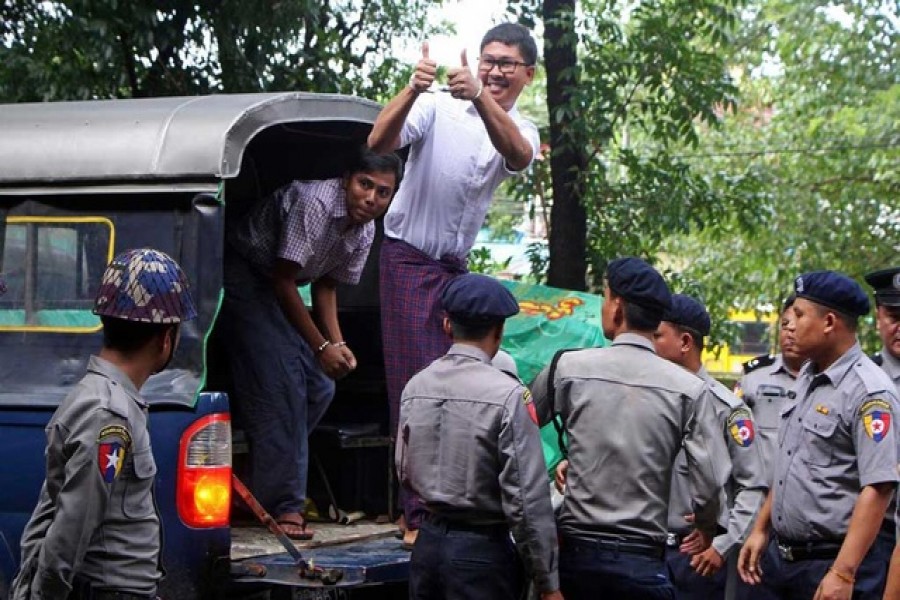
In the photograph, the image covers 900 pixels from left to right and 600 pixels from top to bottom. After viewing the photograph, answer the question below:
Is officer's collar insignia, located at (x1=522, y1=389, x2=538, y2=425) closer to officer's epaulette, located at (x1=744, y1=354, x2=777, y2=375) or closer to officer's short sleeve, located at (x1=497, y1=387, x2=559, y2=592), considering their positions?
officer's short sleeve, located at (x1=497, y1=387, x2=559, y2=592)

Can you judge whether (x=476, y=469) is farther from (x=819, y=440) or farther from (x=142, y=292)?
(x=142, y=292)

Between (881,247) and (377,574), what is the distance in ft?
37.0

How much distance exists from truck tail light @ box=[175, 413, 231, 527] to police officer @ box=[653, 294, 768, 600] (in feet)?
5.54

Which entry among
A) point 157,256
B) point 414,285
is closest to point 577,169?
point 414,285

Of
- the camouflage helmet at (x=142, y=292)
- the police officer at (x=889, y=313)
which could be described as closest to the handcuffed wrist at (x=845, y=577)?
the police officer at (x=889, y=313)

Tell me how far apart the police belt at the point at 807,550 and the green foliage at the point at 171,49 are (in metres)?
5.77

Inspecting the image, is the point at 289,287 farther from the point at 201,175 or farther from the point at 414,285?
the point at 201,175

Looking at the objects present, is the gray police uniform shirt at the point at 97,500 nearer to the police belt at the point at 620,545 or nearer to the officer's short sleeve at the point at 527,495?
the officer's short sleeve at the point at 527,495

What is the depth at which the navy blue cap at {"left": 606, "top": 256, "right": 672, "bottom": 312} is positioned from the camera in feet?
15.9

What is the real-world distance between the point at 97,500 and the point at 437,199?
2.64 meters

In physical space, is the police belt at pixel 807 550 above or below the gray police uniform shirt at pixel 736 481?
below

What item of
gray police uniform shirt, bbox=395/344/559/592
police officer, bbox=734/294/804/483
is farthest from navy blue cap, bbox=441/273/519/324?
police officer, bbox=734/294/804/483

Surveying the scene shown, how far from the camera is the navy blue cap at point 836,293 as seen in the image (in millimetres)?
5102

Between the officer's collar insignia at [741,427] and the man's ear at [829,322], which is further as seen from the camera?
the officer's collar insignia at [741,427]
